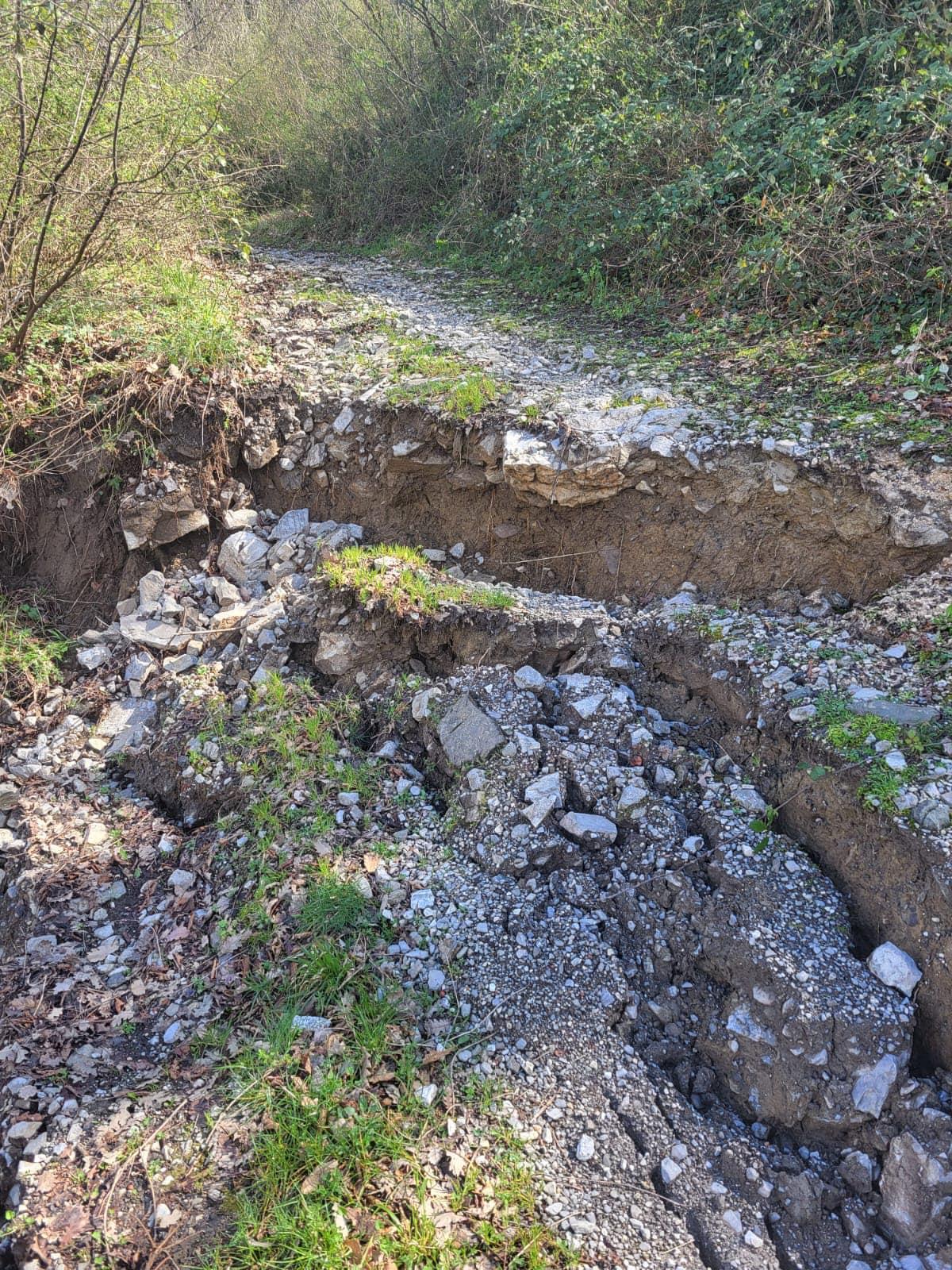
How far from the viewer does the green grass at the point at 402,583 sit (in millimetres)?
3514

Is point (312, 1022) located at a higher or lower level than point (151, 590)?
lower

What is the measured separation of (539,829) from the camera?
2793mm

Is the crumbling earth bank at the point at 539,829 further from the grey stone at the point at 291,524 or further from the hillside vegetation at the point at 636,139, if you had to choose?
the hillside vegetation at the point at 636,139

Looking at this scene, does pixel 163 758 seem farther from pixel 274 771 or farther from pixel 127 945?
pixel 127 945

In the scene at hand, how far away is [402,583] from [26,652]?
6.69ft

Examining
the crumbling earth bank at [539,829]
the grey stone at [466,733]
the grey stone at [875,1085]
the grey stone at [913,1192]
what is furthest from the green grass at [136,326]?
the grey stone at [913,1192]

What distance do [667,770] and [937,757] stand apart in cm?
83

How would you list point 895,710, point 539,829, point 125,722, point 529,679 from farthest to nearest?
1. point 125,722
2. point 529,679
3. point 539,829
4. point 895,710

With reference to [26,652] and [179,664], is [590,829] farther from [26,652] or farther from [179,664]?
[26,652]

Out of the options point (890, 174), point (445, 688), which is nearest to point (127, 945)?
point (445, 688)

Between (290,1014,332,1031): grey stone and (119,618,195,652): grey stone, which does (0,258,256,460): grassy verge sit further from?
(290,1014,332,1031): grey stone

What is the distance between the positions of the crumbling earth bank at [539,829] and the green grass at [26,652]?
0.13m

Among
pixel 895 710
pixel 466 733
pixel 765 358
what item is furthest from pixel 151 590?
pixel 895 710

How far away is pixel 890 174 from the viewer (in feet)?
12.8
